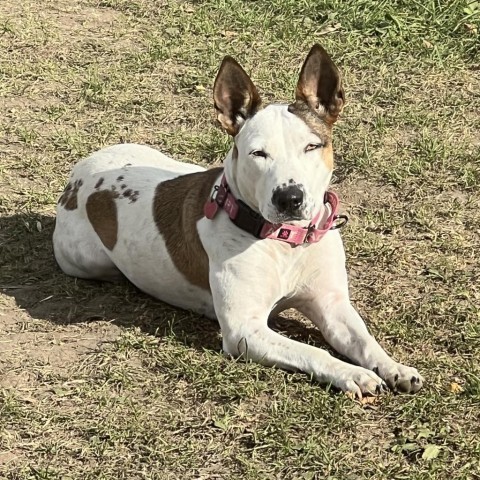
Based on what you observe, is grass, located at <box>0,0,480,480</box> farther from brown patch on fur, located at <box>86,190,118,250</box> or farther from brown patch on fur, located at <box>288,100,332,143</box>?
brown patch on fur, located at <box>288,100,332,143</box>

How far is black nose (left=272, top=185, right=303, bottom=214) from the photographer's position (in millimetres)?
5199

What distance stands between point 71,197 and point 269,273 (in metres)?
1.81

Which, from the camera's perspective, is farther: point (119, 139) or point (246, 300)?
point (119, 139)

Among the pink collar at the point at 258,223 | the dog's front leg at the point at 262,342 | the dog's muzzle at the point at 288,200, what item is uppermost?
the dog's muzzle at the point at 288,200

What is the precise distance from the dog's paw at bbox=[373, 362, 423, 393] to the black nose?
949 mm

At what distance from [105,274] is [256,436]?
209cm

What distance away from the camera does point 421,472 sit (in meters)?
4.65

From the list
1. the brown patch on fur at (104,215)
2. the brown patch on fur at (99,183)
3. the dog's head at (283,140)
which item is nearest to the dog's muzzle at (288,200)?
the dog's head at (283,140)

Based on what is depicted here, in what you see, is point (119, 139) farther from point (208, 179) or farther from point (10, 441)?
point (10, 441)

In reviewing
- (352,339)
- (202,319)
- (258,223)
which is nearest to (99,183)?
(202,319)

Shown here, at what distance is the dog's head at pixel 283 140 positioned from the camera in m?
5.27

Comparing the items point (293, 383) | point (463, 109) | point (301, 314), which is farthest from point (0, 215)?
point (463, 109)

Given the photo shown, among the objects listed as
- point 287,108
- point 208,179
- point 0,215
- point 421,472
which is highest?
point 287,108

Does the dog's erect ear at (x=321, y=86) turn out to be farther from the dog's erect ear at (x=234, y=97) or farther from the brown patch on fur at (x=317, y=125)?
the dog's erect ear at (x=234, y=97)
